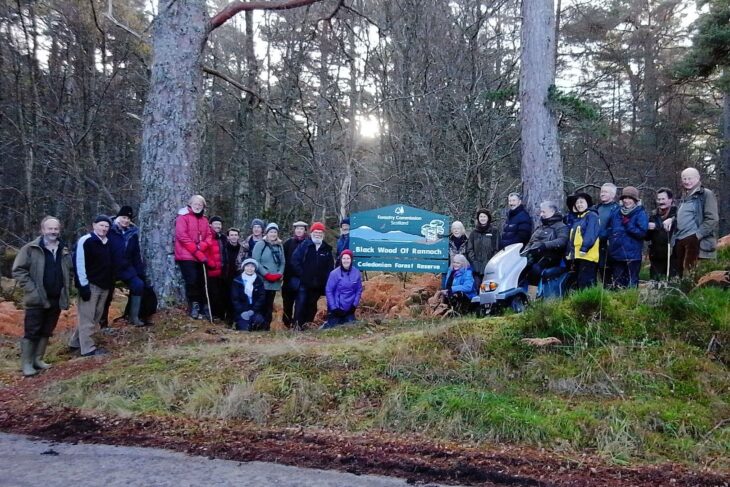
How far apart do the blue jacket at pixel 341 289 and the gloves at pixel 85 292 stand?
135 inches

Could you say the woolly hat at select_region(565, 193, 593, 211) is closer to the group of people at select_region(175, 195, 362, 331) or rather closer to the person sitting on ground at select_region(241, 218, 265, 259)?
the group of people at select_region(175, 195, 362, 331)

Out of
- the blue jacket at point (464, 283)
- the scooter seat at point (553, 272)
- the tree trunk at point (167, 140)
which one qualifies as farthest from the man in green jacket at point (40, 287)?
the scooter seat at point (553, 272)

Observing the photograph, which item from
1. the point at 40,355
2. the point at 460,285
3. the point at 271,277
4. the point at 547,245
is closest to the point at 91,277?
the point at 40,355

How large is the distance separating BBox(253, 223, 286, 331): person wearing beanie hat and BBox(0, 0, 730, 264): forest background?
13.8 ft

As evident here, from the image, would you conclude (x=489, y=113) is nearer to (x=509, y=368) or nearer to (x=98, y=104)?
(x=509, y=368)

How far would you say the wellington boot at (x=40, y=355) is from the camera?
702 cm

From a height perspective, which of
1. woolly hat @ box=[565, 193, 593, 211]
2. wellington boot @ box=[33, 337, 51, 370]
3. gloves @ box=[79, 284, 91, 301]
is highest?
woolly hat @ box=[565, 193, 593, 211]

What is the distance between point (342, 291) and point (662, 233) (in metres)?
4.91

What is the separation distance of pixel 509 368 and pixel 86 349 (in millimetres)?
5387

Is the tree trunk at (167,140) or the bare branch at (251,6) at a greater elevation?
the bare branch at (251,6)

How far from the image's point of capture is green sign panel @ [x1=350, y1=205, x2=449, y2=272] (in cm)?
990

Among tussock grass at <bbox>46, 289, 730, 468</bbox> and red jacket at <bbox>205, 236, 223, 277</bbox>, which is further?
red jacket at <bbox>205, 236, 223, 277</bbox>

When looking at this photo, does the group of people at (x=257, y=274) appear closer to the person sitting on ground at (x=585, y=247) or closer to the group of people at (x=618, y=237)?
the group of people at (x=618, y=237)

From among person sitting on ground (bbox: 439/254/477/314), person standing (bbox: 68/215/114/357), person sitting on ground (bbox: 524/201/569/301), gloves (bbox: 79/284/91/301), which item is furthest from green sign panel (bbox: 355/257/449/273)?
gloves (bbox: 79/284/91/301)
